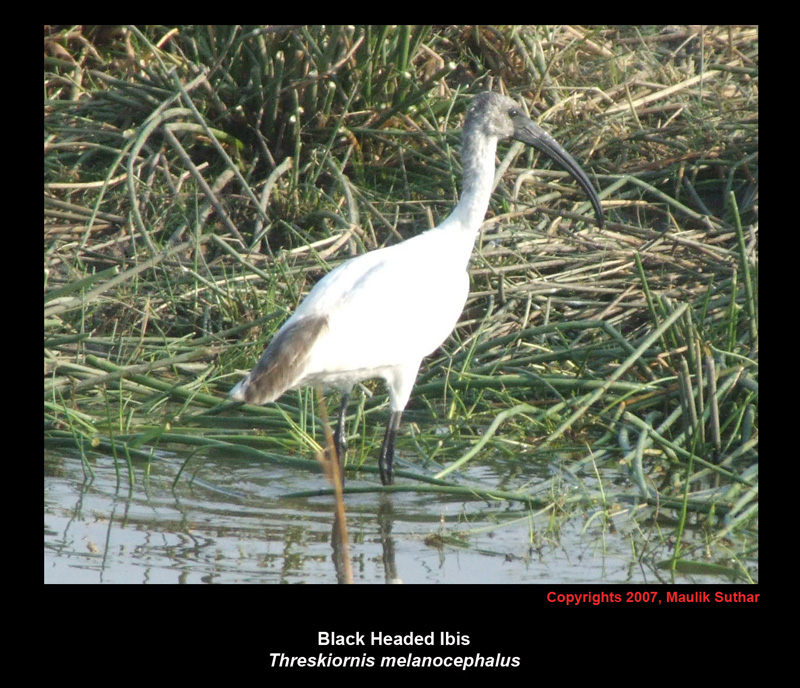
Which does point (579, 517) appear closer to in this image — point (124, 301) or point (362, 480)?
point (362, 480)

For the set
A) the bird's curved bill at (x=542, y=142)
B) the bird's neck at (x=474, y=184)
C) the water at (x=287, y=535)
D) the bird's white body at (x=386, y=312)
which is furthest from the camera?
the bird's curved bill at (x=542, y=142)

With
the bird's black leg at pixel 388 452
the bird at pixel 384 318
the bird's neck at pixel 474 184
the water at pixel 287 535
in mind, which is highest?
the bird's neck at pixel 474 184

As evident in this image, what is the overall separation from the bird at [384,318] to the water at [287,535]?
0.41 metres

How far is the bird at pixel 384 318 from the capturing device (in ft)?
13.7

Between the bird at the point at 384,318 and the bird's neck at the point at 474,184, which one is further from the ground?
the bird's neck at the point at 474,184

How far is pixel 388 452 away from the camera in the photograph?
4.57 m

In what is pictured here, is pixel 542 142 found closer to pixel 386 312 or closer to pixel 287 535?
pixel 386 312

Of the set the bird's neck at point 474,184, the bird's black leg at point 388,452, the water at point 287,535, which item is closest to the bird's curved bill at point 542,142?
the bird's neck at point 474,184

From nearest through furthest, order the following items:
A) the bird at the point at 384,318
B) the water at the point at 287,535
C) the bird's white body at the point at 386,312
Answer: the water at the point at 287,535 < the bird at the point at 384,318 < the bird's white body at the point at 386,312

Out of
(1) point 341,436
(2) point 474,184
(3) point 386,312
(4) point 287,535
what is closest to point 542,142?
(2) point 474,184

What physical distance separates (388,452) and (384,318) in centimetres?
56

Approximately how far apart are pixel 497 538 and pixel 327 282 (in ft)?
4.15

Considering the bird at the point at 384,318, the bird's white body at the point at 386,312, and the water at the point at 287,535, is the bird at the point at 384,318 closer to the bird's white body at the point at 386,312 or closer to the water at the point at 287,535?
the bird's white body at the point at 386,312

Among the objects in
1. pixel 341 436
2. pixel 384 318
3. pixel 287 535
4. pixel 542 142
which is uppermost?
pixel 542 142
